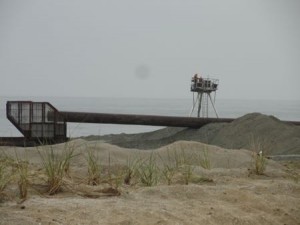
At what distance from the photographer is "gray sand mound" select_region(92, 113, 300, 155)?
13.5 meters

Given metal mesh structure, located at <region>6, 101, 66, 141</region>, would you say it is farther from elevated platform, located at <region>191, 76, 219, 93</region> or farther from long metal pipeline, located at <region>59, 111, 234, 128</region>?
elevated platform, located at <region>191, 76, 219, 93</region>

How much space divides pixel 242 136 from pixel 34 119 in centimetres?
707

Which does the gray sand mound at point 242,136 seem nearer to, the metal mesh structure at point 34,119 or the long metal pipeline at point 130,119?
the long metal pipeline at point 130,119

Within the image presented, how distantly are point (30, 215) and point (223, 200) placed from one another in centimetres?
179

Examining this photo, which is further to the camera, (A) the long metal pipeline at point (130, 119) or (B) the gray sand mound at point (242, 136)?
(A) the long metal pipeline at point (130, 119)

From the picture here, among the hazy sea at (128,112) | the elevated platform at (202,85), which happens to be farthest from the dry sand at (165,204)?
the elevated platform at (202,85)

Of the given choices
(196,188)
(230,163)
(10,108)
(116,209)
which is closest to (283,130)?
(230,163)

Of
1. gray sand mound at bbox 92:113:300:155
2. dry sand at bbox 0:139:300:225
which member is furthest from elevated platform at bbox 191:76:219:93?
dry sand at bbox 0:139:300:225

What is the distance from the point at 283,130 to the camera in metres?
14.7

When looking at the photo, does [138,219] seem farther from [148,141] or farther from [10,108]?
[148,141]

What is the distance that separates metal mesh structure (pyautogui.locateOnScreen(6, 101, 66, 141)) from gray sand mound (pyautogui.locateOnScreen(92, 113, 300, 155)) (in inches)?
132

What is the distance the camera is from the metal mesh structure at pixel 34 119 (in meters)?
13.8

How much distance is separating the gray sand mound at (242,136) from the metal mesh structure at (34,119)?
3.36 meters

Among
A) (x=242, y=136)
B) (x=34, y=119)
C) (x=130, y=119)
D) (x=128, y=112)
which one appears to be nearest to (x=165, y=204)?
(x=34, y=119)
